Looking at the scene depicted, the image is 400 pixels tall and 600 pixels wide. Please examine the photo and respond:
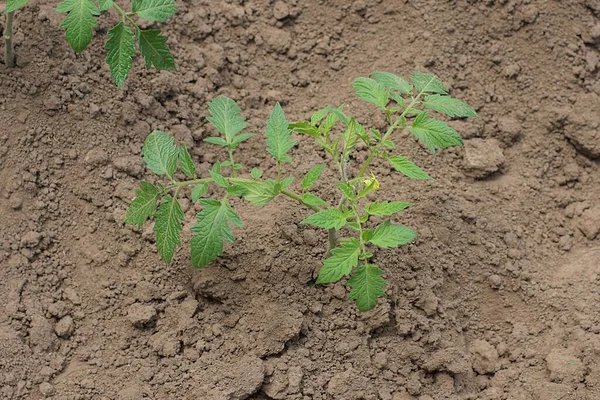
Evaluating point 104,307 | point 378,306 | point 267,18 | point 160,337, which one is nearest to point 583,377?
point 378,306

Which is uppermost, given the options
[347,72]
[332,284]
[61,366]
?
[347,72]

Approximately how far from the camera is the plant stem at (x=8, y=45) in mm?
3498

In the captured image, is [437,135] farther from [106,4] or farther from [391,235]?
[106,4]

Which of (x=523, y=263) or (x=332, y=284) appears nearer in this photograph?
(x=332, y=284)

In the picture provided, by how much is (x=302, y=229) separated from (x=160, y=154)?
72cm

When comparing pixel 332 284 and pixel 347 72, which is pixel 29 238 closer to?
pixel 332 284

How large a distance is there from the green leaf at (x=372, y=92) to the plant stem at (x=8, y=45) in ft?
4.64

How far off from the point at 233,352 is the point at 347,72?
1512 millimetres

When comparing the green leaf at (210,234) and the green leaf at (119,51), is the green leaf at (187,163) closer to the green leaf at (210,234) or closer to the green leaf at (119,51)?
the green leaf at (210,234)

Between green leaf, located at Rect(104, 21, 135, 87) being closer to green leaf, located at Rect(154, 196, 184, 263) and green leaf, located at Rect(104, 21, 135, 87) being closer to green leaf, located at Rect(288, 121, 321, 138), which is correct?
green leaf, located at Rect(154, 196, 184, 263)

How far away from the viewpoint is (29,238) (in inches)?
136

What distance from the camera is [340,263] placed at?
9.78 feet

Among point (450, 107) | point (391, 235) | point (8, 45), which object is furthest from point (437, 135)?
point (8, 45)

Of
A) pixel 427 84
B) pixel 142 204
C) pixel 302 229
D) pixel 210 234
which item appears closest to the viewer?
pixel 210 234
